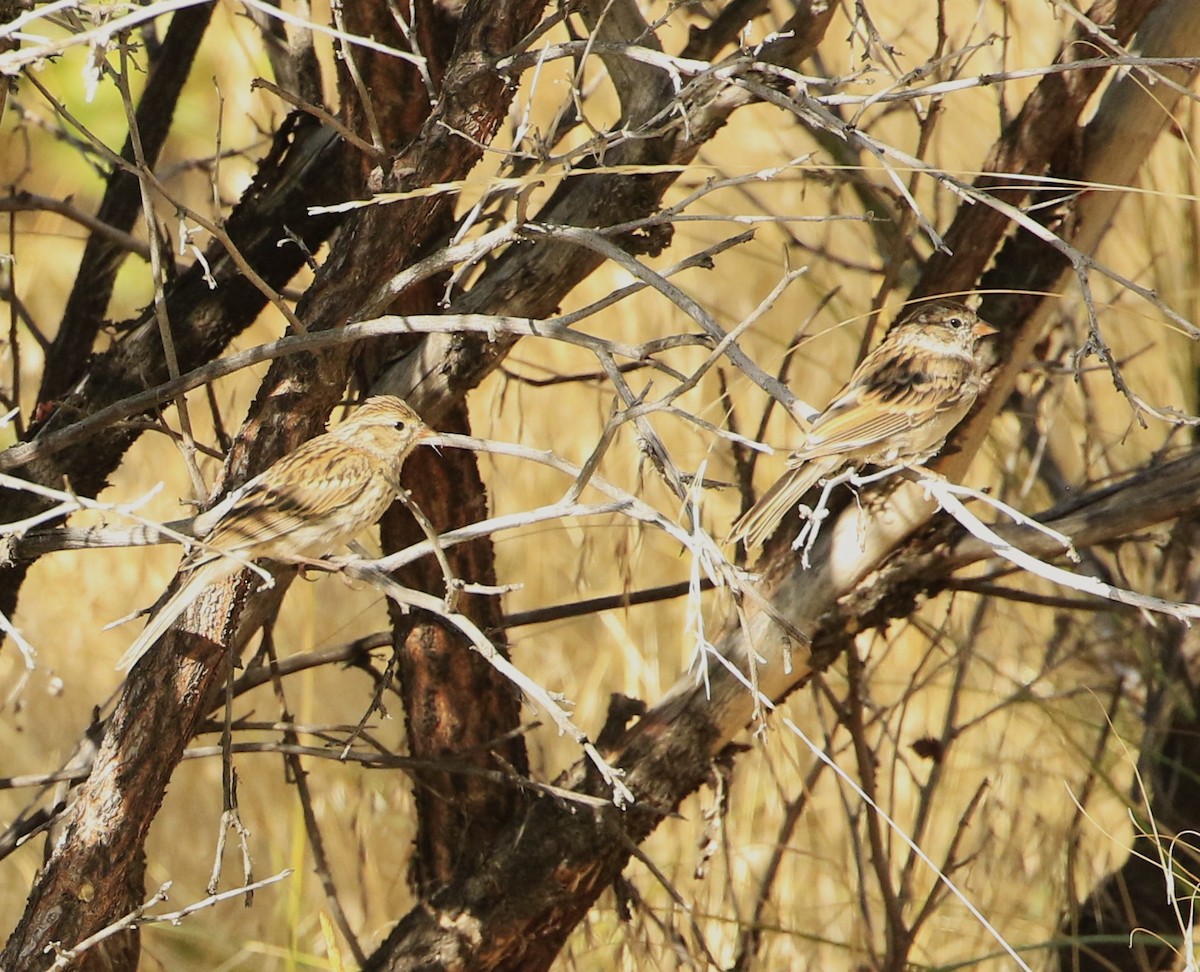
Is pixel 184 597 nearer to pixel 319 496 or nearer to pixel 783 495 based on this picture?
pixel 319 496

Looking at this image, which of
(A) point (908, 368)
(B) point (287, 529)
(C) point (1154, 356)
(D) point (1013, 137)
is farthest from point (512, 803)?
(C) point (1154, 356)

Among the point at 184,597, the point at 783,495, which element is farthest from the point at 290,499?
the point at 783,495

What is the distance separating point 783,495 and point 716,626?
1.37m

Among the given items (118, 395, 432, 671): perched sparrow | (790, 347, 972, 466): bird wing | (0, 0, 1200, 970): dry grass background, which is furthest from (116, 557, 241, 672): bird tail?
(0, 0, 1200, 970): dry grass background

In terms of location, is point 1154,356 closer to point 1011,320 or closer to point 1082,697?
point 1082,697

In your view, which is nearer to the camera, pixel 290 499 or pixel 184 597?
pixel 184 597

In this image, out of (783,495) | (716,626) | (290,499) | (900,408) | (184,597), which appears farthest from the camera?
(716,626)

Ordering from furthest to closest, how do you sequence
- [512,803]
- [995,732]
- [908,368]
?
1. [995,732]
2. [512,803]
3. [908,368]

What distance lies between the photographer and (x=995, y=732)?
6.98 metres

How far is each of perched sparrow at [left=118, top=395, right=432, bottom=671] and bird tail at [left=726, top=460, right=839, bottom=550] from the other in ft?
2.92

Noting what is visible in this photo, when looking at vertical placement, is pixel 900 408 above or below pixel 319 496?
below

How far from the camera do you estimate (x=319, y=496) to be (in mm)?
3586

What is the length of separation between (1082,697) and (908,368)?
2505 mm

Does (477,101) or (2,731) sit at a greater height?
(477,101)
